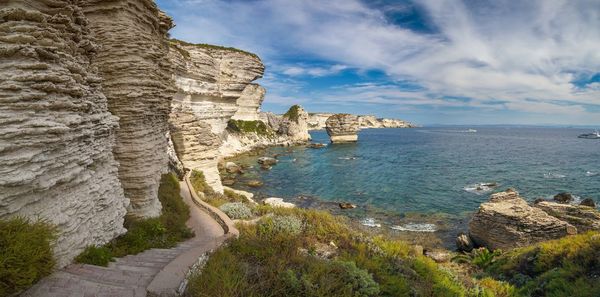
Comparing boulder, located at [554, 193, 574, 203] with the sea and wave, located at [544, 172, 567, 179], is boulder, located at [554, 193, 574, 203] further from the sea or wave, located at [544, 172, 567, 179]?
wave, located at [544, 172, 567, 179]

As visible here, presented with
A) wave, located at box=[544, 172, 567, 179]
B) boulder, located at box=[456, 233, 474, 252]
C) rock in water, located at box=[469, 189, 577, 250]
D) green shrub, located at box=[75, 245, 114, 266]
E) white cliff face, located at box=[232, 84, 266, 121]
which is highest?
white cliff face, located at box=[232, 84, 266, 121]

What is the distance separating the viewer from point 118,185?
32.6 feet

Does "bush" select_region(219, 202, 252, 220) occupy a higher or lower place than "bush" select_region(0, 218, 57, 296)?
lower

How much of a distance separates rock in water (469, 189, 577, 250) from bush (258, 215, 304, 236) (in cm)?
1435

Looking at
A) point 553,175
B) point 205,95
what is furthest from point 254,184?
point 553,175

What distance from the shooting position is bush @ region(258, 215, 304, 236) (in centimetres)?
1266

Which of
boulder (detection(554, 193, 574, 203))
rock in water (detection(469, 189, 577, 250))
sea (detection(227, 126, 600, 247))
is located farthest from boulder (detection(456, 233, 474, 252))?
boulder (detection(554, 193, 574, 203))

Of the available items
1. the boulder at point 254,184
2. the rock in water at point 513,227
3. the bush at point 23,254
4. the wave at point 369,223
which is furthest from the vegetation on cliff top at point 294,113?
the bush at point 23,254

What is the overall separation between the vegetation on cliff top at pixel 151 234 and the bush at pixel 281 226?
308cm

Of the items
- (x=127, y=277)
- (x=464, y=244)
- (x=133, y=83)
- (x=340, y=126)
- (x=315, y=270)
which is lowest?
(x=464, y=244)

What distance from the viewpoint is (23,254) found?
17.4 ft

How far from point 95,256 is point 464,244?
73.2 ft

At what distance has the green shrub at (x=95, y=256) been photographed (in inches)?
291

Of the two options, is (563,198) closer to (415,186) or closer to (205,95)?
(415,186)
